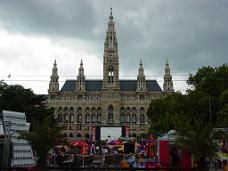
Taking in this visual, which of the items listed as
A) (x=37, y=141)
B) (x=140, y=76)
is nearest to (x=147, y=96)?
(x=140, y=76)

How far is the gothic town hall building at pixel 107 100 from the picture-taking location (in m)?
113

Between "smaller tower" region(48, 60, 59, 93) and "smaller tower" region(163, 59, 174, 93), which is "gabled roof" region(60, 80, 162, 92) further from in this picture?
"smaller tower" region(48, 60, 59, 93)

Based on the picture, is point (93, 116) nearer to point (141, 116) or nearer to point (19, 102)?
point (141, 116)

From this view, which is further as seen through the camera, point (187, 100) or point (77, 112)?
point (77, 112)

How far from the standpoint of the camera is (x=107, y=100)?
113m

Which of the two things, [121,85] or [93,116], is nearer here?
[93,116]

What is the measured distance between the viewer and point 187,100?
2062 inches

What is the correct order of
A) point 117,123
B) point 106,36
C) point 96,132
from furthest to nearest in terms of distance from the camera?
point 106,36
point 117,123
point 96,132

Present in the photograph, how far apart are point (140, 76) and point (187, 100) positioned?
6477 centimetres

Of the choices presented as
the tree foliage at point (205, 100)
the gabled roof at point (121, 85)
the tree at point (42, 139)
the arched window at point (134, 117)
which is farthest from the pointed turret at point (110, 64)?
the tree at point (42, 139)

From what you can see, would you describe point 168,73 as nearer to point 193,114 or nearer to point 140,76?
point 140,76

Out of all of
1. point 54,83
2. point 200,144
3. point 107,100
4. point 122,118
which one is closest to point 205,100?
point 200,144

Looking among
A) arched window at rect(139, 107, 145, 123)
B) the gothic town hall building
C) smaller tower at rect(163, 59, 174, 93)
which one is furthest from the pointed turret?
smaller tower at rect(163, 59, 174, 93)

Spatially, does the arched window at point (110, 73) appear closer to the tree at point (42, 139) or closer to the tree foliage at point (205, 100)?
the tree foliage at point (205, 100)
